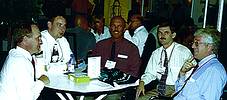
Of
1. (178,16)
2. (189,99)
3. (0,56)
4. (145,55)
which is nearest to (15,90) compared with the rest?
(189,99)

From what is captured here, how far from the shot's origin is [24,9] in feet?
26.4

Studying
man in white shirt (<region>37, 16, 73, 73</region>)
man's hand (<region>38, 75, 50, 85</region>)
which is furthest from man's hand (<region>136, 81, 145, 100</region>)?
man's hand (<region>38, 75, 50, 85</region>)

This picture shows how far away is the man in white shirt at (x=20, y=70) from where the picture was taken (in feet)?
11.3

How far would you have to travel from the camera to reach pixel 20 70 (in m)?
3.43

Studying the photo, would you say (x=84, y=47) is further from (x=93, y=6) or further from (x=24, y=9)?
(x=93, y=6)

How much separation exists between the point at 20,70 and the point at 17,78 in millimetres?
68

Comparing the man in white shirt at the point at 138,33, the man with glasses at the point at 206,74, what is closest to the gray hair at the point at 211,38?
the man with glasses at the point at 206,74

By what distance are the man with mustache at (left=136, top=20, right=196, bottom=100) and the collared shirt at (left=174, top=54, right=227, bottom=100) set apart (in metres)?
1.09

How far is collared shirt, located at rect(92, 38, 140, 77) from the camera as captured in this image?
5.18 metres

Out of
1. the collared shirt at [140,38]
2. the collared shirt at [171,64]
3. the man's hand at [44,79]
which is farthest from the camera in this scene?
the collared shirt at [140,38]

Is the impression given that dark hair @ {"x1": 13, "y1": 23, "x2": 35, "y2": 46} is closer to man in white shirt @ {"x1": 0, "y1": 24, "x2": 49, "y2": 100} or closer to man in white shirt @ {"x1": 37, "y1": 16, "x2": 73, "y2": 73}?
man in white shirt @ {"x1": 0, "y1": 24, "x2": 49, "y2": 100}

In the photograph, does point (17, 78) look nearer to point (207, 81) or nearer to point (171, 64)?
point (207, 81)

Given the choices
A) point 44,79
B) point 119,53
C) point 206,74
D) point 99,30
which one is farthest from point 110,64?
point 99,30

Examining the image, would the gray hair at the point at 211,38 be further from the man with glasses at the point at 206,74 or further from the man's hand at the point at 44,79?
the man's hand at the point at 44,79
